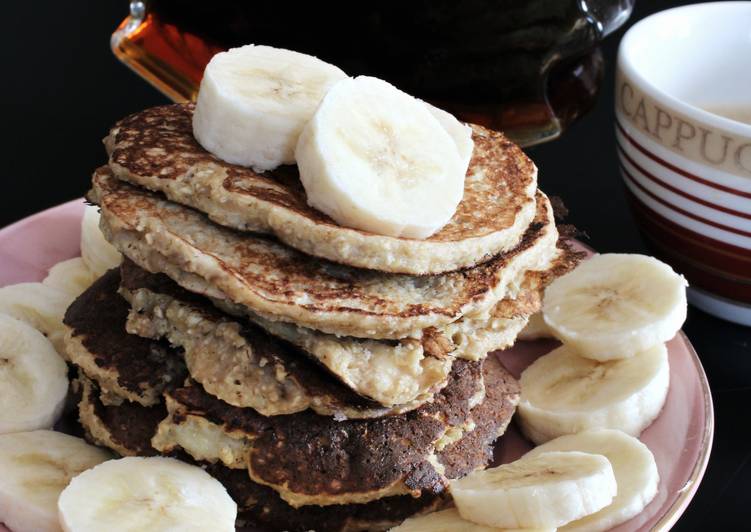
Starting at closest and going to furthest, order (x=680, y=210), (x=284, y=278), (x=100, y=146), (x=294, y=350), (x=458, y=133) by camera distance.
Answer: (x=284, y=278) → (x=294, y=350) → (x=458, y=133) → (x=680, y=210) → (x=100, y=146)

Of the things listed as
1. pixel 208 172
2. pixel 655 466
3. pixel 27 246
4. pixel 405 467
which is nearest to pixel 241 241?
pixel 208 172

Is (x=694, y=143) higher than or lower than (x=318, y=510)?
higher

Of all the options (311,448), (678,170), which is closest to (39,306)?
(311,448)

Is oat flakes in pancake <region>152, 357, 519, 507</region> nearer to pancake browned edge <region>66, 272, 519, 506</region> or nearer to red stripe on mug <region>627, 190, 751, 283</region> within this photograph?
pancake browned edge <region>66, 272, 519, 506</region>

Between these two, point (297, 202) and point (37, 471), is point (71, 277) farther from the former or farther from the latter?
point (297, 202)

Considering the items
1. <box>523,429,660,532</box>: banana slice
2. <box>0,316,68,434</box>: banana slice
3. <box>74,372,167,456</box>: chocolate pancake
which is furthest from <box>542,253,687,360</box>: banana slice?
<box>0,316,68,434</box>: banana slice

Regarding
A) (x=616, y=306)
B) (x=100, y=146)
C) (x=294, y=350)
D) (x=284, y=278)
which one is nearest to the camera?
(x=284, y=278)
